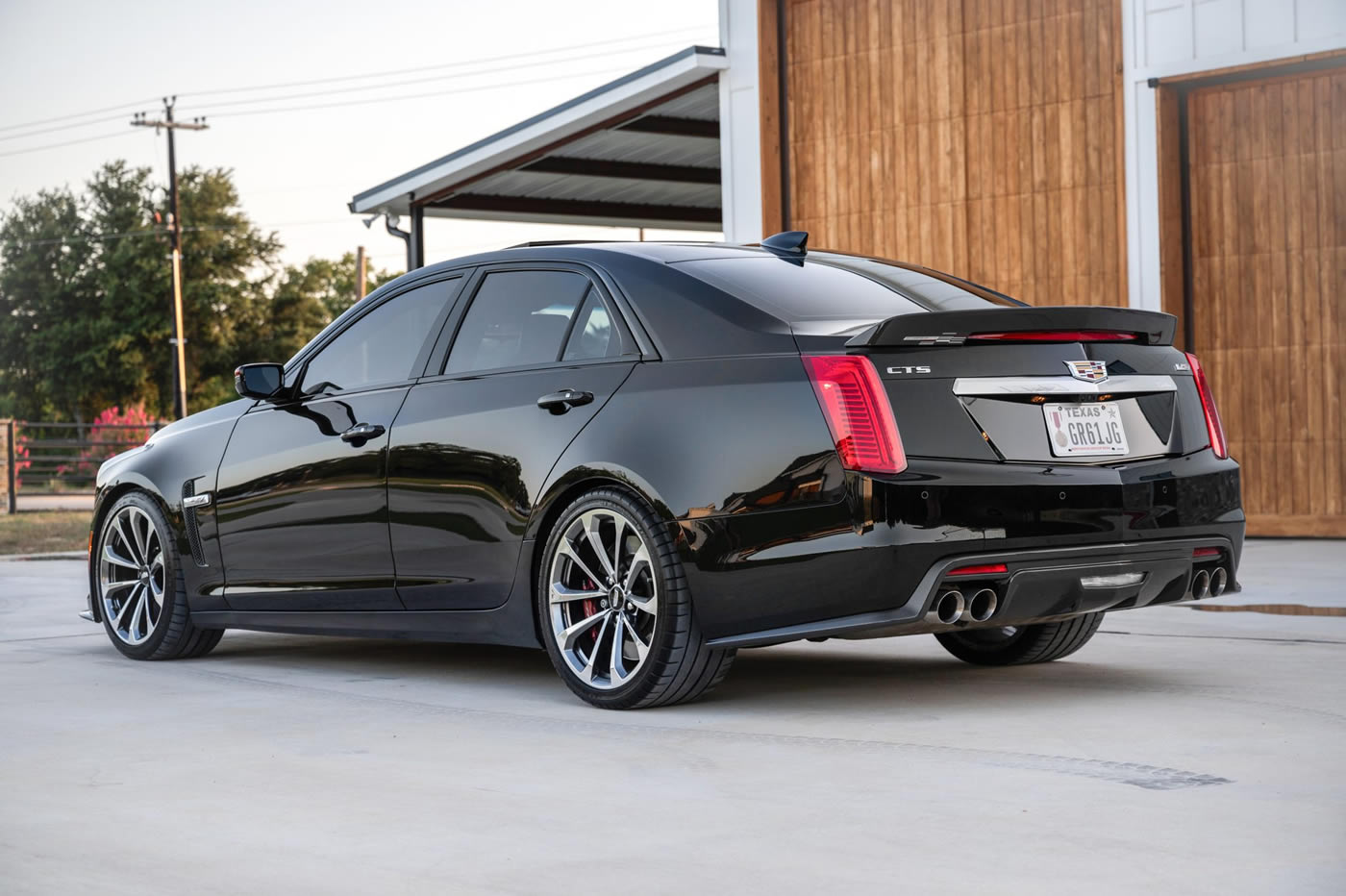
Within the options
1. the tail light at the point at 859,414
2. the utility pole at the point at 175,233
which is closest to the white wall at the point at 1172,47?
the tail light at the point at 859,414

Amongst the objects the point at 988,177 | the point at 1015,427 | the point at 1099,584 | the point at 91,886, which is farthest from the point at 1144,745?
the point at 988,177

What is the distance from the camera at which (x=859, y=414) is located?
5148mm

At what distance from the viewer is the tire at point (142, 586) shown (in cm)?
747

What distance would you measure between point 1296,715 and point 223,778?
3.10 metres

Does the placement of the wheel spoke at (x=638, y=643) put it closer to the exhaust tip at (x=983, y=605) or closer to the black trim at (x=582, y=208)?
the exhaust tip at (x=983, y=605)

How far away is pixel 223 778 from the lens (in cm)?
465

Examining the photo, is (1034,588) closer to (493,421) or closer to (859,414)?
(859,414)

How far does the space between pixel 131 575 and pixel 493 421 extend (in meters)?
2.53

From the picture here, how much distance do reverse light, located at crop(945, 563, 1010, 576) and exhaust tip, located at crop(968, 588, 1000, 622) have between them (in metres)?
0.06

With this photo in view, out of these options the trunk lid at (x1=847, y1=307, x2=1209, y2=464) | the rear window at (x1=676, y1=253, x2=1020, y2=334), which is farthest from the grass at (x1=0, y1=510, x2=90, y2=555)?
the trunk lid at (x1=847, y1=307, x2=1209, y2=464)

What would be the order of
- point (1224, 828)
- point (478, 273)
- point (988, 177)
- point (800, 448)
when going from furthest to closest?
point (988, 177)
point (478, 273)
point (800, 448)
point (1224, 828)

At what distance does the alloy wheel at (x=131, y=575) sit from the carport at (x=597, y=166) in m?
9.79

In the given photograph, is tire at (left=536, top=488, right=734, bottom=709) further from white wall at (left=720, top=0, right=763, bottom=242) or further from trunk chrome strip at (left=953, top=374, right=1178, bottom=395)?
white wall at (left=720, top=0, right=763, bottom=242)

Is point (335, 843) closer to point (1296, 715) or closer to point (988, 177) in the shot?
point (1296, 715)
